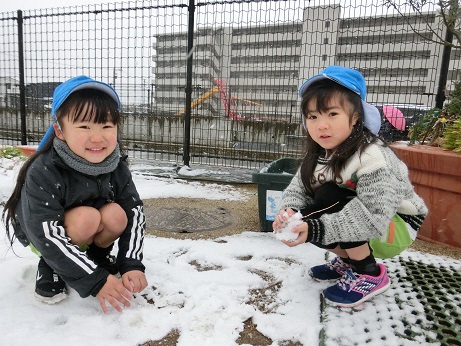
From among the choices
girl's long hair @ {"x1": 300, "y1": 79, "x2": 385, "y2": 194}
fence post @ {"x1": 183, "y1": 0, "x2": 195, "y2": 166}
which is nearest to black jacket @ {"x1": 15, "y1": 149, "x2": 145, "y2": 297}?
girl's long hair @ {"x1": 300, "y1": 79, "x2": 385, "y2": 194}

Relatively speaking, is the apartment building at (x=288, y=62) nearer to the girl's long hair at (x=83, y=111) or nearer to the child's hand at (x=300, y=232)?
the girl's long hair at (x=83, y=111)

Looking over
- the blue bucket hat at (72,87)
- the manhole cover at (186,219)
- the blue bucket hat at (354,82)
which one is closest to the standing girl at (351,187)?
the blue bucket hat at (354,82)

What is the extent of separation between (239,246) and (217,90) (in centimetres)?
343

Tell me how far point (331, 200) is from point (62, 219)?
1059mm

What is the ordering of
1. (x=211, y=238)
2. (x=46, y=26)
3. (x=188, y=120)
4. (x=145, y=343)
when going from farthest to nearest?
(x=46, y=26), (x=188, y=120), (x=211, y=238), (x=145, y=343)

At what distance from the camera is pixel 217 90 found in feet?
16.5

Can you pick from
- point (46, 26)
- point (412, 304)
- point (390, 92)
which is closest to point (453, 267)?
point (412, 304)

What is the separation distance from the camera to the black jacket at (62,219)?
3.97 feet

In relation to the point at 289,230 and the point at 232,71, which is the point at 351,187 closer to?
the point at 289,230

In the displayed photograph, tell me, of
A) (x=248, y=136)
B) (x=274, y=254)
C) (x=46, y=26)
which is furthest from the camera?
(x=46, y=26)

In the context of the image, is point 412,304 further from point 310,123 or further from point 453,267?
point 310,123

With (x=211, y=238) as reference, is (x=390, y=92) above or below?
above

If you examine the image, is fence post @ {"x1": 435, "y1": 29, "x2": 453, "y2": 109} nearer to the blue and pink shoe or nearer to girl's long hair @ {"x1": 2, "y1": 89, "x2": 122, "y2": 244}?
the blue and pink shoe

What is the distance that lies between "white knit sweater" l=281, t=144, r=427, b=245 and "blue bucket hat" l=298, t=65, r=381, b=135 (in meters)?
0.11
